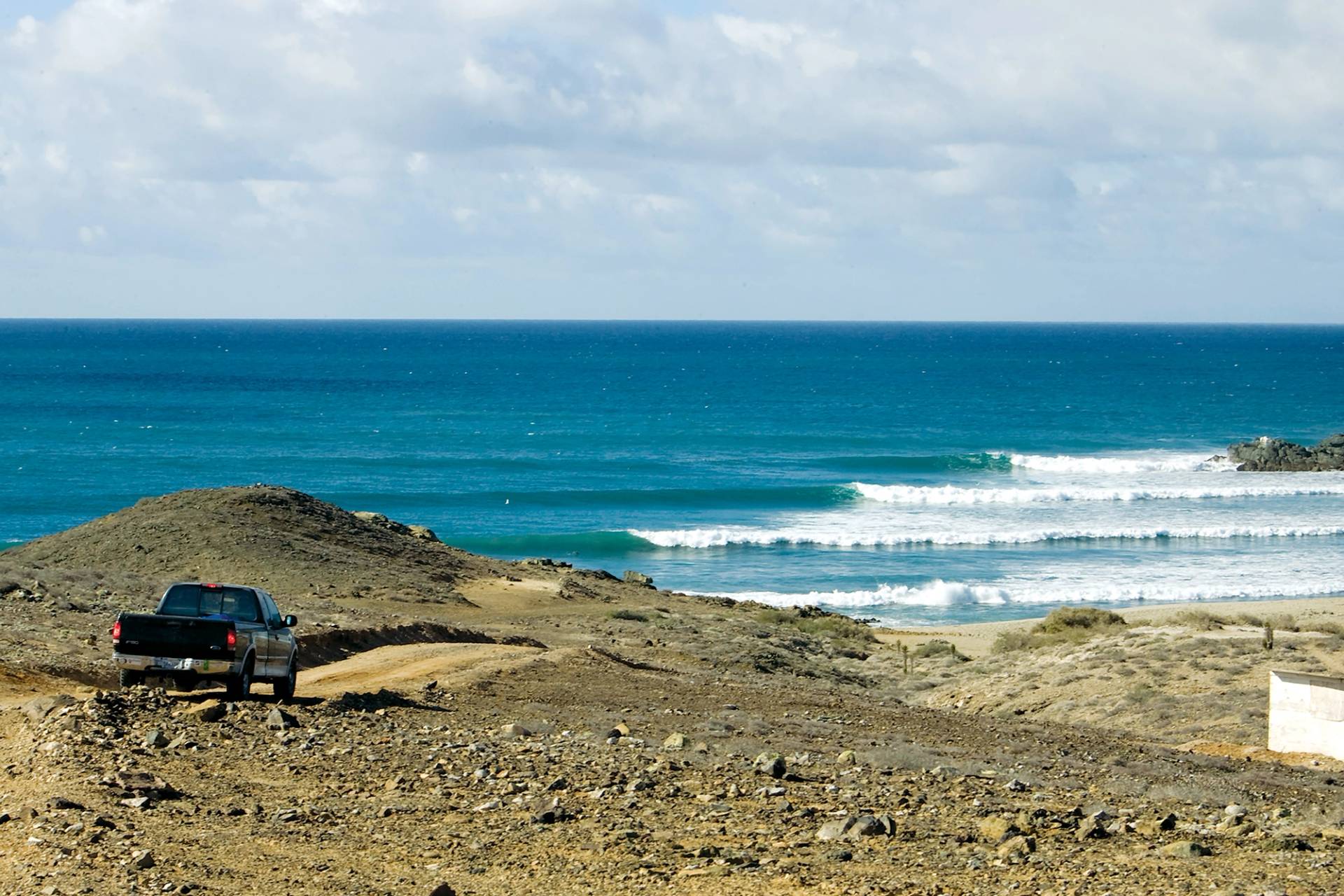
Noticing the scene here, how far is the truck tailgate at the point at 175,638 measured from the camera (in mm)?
14617

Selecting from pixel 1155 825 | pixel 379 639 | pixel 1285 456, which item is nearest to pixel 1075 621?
pixel 379 639

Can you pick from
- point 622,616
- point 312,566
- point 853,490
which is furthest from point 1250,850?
point 853,490

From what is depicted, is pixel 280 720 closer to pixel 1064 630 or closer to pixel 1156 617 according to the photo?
pixel 1064 630

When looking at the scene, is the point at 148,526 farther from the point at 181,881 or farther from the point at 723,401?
the point at 723,401

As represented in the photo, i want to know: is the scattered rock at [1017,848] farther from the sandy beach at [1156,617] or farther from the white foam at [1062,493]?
the white foam at [1062,493]

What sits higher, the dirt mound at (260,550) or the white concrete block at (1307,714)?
the white concrete block at (1307,714)

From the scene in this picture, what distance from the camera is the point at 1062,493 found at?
65.6m

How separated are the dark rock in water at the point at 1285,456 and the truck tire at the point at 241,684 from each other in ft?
222

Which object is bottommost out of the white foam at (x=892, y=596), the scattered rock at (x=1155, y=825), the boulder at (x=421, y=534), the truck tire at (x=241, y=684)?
the white foam at (x=892, y=596)

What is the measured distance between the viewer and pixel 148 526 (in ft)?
112

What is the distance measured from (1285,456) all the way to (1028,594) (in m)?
37.1

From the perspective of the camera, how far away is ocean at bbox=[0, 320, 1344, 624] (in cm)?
4878

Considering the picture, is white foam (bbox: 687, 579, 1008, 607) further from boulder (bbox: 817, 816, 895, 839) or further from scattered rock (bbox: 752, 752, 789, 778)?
boulder (bbox: 817, 816, 895, 839)

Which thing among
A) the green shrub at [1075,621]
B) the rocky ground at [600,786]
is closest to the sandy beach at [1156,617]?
the green shrub at [1075,621]
